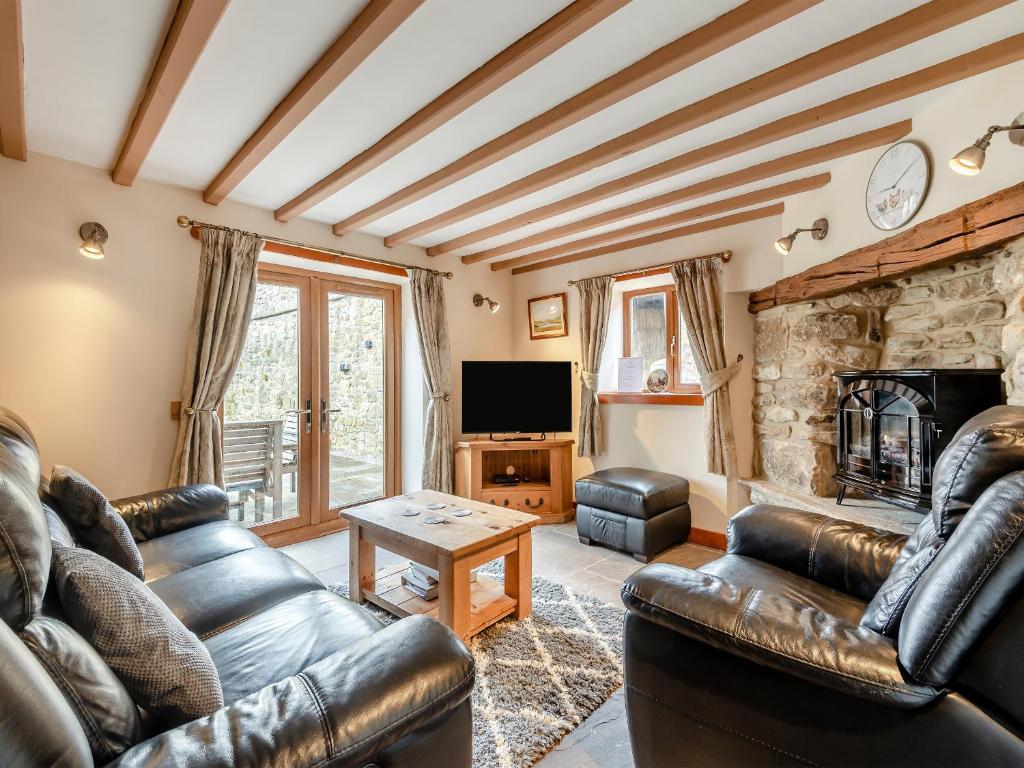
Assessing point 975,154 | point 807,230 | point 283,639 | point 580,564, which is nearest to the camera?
point 283,639

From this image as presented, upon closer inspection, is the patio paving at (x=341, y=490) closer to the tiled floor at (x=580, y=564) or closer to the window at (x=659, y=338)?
Answer: the tiled floor at (x=580, y=564)

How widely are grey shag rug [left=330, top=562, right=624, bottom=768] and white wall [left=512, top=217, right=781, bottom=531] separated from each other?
1.43 m

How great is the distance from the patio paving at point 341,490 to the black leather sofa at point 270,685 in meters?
2.00

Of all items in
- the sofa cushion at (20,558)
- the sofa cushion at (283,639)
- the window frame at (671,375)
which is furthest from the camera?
the window frame at (671,375)

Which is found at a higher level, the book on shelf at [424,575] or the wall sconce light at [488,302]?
the wall sconce light at [488,302]

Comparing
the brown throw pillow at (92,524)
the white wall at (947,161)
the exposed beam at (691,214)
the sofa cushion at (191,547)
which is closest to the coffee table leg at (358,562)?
the sofa cushion at (191,547)

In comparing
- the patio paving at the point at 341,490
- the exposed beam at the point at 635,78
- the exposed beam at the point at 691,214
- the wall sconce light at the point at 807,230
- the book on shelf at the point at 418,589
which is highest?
the exposed beam at the point at 691,214

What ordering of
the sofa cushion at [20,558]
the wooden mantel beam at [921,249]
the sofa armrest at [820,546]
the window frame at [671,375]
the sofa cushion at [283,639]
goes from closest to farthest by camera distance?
1. the sofa cushion at [20,558]
2. the sofa cushion at [283,639]
3. the sofa armrest at [820,546]
4. the wooden mantel beam at [921,249]
5. the window frame at [671,375]

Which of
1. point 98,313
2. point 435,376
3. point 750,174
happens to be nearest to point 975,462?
point 750,174

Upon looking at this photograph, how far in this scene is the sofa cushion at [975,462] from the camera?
1.11 m

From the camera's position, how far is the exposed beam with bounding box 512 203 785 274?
326 cm

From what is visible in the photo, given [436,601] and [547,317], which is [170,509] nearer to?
[436,601]

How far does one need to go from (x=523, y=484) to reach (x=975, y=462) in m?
3.34

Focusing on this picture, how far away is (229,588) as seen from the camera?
1.76m
